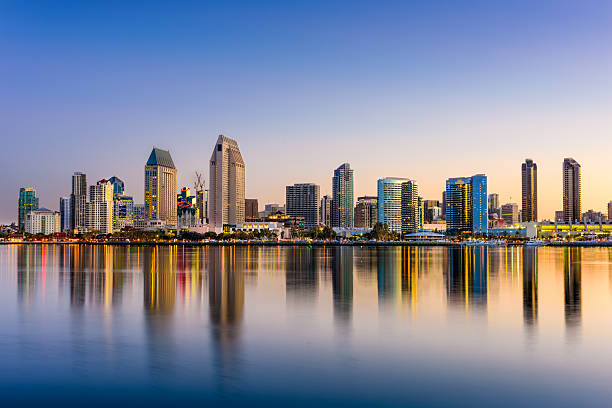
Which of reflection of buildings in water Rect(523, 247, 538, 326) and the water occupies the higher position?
the water

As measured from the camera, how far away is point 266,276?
60.9 m

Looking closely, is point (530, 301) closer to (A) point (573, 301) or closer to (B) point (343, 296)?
(A) point (573, 301)

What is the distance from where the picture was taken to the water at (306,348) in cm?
1708

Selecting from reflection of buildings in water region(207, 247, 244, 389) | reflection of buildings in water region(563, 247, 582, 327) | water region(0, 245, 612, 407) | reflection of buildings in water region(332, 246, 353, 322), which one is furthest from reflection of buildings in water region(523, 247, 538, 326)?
reflection of buildings in water region(207, 247, 244, 389)

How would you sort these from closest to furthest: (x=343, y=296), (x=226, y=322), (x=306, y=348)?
(x=306, y=348), (x=226, y=322), (x=343, y=296)

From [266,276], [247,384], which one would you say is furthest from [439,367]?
[266,276]

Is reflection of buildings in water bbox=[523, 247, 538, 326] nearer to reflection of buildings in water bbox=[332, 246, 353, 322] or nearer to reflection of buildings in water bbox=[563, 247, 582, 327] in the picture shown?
reflection of buildings in water bbox=[563, 247, 582, 327]

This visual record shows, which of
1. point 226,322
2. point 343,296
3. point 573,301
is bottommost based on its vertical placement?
point 573,301

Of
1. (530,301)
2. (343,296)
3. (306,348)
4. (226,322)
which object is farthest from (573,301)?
(226,322)

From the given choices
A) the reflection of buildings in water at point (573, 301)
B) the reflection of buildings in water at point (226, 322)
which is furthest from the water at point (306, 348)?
the reflection of buildings in water at point (573, 301)

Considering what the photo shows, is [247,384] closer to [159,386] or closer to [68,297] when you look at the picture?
[159,386]

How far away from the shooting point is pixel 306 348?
2339cm

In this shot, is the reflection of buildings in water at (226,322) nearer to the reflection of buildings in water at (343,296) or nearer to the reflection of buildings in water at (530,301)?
the reflection of buildings in water at (343,296)

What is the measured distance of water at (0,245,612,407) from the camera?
56.0ft
